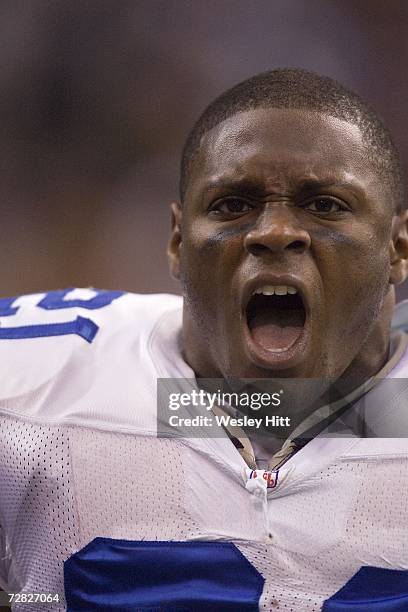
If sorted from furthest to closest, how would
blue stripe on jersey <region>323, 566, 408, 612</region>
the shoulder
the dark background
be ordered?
the dark background
the shoulder
blue stripe on jersey <region>323, 566, 408, 612</region>

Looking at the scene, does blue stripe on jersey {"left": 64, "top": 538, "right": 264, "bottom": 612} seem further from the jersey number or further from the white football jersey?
the jersey number

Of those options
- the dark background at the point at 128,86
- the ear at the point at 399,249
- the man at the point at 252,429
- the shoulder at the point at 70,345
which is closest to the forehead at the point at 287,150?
the man at the point at 252,429

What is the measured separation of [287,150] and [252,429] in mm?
386

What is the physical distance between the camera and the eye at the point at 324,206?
116 centimetres

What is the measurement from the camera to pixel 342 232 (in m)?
1.14

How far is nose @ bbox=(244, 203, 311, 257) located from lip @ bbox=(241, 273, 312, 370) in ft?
0.11

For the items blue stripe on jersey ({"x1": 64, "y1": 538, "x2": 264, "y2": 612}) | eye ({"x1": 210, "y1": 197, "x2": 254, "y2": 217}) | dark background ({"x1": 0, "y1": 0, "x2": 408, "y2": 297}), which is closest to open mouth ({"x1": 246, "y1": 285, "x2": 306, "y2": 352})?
eye ({"x1": 210, "y1": 197, "x2": 254, "y2": 217})

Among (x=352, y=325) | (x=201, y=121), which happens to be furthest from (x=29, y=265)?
(x=352, y=325)

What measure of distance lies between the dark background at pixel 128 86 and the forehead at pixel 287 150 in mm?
1601

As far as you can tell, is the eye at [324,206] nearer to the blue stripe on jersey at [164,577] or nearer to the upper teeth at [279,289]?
the upper teeth at [279,289]

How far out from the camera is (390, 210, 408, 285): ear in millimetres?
1253

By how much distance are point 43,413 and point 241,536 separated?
31cm

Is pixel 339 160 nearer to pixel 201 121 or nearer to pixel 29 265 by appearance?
pixel 201 121

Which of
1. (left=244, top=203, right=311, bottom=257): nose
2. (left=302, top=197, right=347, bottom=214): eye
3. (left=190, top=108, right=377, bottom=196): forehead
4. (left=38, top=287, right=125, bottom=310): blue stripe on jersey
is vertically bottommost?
(left=38, top=287, right=125, bottom=310): blue stripe on jersey
